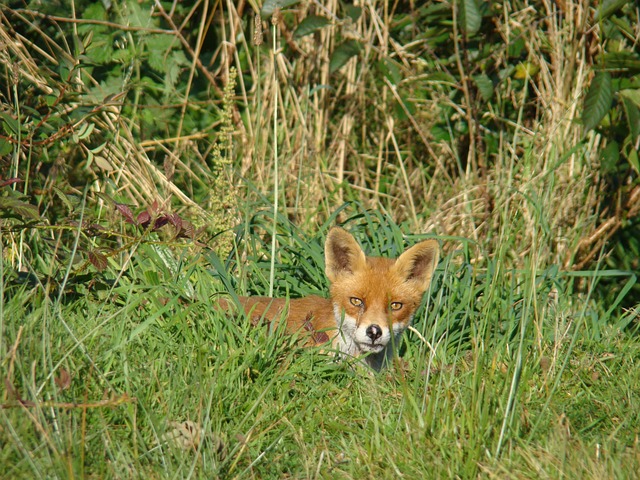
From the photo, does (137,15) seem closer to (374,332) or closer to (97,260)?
(97,260)

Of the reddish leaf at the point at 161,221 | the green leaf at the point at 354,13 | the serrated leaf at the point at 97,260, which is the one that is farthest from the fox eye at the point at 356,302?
the green leaf at the point at 354,13

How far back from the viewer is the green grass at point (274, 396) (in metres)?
2.93

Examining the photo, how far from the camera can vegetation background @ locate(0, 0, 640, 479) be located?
3125mm

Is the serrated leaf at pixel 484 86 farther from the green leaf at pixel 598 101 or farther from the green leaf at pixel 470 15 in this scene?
the green leaf at pixel 598 101

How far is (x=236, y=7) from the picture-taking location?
7.02 metres

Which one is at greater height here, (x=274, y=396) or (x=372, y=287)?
(x=372, y=287)

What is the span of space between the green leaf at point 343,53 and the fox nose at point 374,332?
2715 mm

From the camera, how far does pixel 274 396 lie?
147 inches

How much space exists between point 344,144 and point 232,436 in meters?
4.06

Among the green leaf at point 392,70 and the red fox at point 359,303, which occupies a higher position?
the green leaf at point 392,70

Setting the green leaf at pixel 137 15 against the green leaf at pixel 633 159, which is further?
the green leaf at pixel 137 15

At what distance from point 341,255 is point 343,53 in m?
2.35

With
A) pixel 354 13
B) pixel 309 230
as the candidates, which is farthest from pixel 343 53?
pixel 309 230

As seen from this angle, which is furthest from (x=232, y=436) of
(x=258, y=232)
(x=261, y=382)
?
(x=258, y=232)
